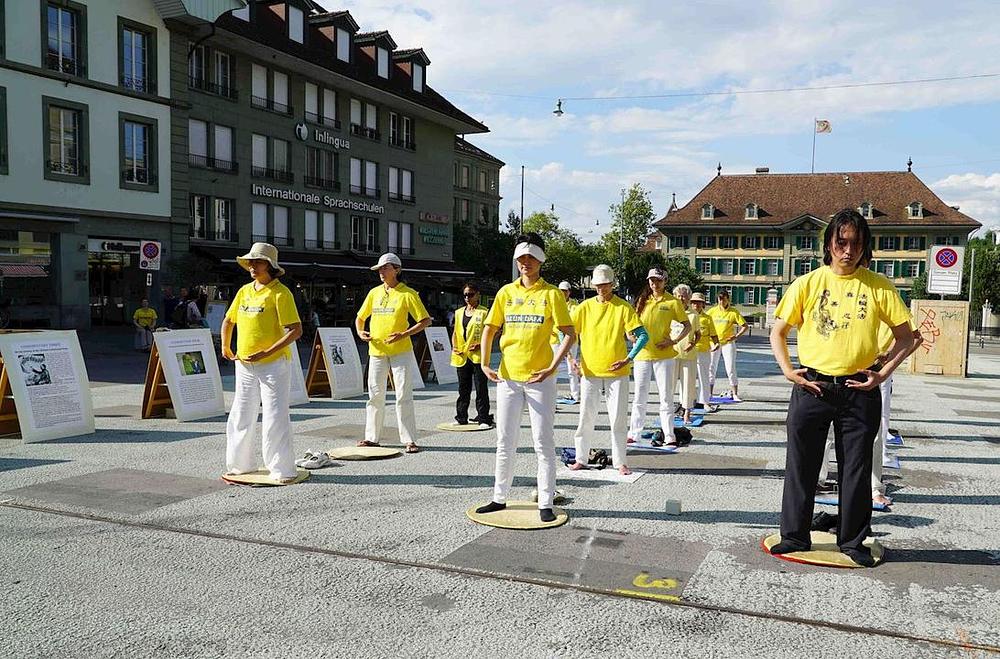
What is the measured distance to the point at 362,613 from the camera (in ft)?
14.5

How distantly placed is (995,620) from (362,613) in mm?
3309

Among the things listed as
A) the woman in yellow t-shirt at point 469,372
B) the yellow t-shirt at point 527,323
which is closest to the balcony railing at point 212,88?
the woman in yellow t-shirt at point 469,372

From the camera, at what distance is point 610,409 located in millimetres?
7859

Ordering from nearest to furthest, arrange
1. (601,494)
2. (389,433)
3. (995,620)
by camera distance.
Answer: (995,620)
(601,494)
(389,433)

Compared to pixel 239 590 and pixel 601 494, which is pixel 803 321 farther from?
pixel 239 590

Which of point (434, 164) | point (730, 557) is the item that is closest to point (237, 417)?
point (730, 557)

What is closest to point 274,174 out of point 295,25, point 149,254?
point 295,25

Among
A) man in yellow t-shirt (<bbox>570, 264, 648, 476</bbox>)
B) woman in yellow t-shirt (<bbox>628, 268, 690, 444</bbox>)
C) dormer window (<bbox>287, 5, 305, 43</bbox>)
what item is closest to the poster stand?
man in yellow t-shirt (<bbox>570, 264, 648, 476</bbox>)

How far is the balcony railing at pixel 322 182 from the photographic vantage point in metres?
40.8

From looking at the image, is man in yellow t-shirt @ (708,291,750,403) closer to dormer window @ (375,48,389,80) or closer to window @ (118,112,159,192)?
window @ (118,112,159,192)

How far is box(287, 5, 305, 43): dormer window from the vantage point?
39781 mm

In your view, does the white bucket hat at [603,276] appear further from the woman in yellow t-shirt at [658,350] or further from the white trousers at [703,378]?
the white trousers at [703,378]

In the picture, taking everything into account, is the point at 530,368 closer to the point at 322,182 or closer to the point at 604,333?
the point at 604,333

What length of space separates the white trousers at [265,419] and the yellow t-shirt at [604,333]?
273cm
